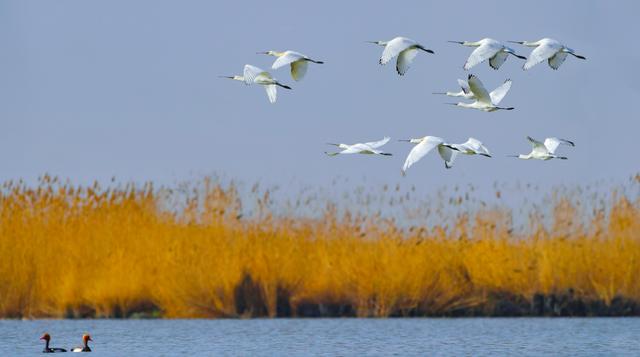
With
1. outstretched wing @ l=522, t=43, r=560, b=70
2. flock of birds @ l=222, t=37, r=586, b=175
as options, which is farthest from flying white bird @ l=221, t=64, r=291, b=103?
outstretched wing @ l=522, t=43, r=560, b=70

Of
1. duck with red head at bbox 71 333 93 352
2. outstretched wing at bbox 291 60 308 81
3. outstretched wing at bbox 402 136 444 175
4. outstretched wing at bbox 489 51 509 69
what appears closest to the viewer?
outstretched wing at bbox 402 136 444 175

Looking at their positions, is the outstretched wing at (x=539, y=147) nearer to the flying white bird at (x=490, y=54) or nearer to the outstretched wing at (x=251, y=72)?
the flying white bird at (x=490, y=54)

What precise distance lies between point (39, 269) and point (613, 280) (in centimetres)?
827

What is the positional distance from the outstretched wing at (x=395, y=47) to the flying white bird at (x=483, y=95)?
795 millimetres

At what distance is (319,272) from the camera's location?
19.8 metres

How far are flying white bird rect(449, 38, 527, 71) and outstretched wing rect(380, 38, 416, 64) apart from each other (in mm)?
557

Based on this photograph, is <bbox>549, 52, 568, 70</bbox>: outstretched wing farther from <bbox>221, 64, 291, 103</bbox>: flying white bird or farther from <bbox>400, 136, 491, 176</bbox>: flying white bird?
<bbox>221, 64, 291, 103</bbox>: flying white bird

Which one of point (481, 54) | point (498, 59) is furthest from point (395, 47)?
point (498, 59)

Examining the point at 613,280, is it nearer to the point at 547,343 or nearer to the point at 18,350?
the point at 547,343

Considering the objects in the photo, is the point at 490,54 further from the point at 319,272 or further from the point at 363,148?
the point at 319,272

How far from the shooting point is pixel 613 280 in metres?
19.8

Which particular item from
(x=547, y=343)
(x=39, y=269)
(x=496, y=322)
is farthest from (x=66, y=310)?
(x=547, y=343)

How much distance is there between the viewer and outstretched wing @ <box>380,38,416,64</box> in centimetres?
1251

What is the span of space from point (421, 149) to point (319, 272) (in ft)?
25.7
